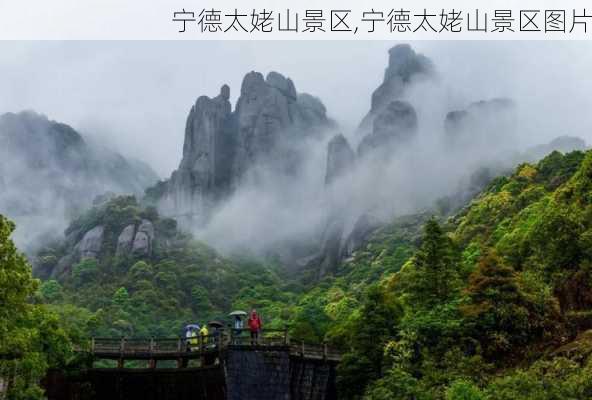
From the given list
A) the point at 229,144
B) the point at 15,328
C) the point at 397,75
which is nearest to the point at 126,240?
the point at 229,144

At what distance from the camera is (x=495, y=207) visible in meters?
72.2

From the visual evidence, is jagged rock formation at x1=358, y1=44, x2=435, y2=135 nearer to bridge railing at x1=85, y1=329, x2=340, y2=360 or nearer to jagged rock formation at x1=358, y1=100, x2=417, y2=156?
jagged rock formation at x1=358, y1=100, x2=417, y2=156

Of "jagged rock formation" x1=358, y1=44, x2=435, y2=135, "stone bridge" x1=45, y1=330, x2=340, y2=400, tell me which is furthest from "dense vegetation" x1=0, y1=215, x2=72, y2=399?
"jagged rock formation" x1=358, y1=44, x2=435, y2=135

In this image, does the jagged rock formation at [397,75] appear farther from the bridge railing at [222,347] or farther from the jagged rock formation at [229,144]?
the bridge railing at [222,347]

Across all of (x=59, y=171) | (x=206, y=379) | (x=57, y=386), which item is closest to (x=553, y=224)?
(x=206, y=379)

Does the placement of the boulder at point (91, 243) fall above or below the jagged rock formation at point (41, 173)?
below

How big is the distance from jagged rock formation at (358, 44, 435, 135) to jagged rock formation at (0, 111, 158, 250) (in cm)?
7414

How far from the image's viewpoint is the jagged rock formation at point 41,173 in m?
160

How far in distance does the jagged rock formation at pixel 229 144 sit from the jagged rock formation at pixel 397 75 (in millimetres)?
18930

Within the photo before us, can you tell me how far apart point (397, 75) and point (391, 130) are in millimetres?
29125

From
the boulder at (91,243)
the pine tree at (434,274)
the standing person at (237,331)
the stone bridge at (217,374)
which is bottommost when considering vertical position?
the stone bridge at (217,374)

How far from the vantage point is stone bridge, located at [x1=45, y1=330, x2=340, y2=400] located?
31.3 metres

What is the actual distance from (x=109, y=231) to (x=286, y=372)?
8854cm

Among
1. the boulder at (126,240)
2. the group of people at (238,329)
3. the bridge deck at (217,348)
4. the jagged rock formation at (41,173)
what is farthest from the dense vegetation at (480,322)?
the jagged rock formation at (41,173)
